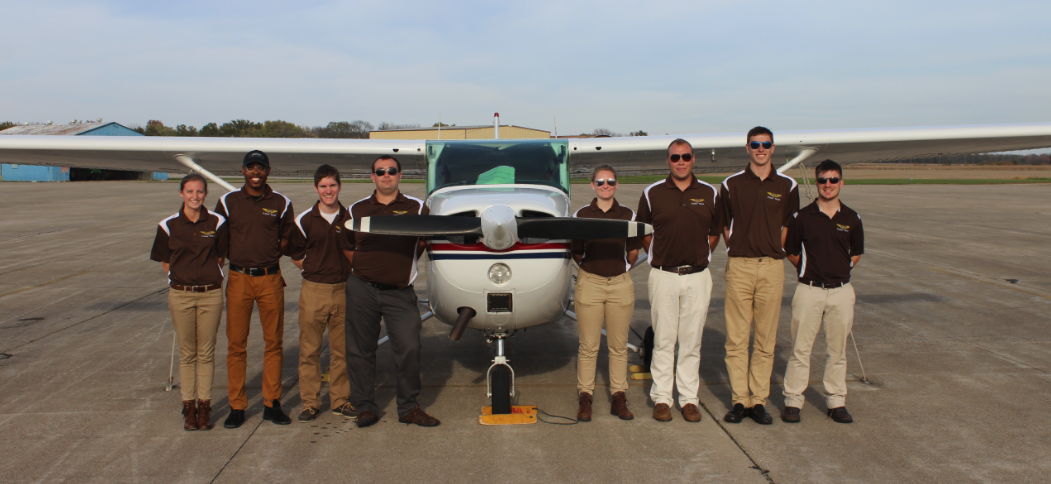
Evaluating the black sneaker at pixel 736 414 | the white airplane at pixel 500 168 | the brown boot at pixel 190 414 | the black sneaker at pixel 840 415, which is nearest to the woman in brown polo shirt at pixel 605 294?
the white airplane at pixel 500 168

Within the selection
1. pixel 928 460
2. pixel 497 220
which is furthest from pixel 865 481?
pixel 497 220

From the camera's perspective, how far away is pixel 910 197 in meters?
29.9

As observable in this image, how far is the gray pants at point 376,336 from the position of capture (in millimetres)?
4047

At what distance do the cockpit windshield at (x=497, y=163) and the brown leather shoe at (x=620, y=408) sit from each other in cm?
180

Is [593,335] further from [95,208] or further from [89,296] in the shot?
[95,208]

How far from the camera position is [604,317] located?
4223 millimetres

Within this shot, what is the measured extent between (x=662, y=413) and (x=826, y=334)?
1.17 meters

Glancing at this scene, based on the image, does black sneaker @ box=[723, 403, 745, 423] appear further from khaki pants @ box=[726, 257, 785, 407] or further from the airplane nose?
the airplane nose

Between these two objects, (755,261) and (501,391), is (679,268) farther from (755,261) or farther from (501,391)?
(501,391)

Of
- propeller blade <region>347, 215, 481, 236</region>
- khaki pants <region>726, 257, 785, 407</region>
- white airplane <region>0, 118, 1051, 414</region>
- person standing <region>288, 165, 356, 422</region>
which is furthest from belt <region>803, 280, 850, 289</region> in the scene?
person standing <region>288, 165, 356, 422</region>

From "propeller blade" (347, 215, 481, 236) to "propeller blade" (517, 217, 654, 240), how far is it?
0.98ft

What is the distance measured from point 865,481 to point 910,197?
1237 inches

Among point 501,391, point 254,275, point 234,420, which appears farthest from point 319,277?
point 501,391

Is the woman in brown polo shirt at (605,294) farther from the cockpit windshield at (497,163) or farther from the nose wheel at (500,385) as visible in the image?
the cockpit windshield at (497,163)
